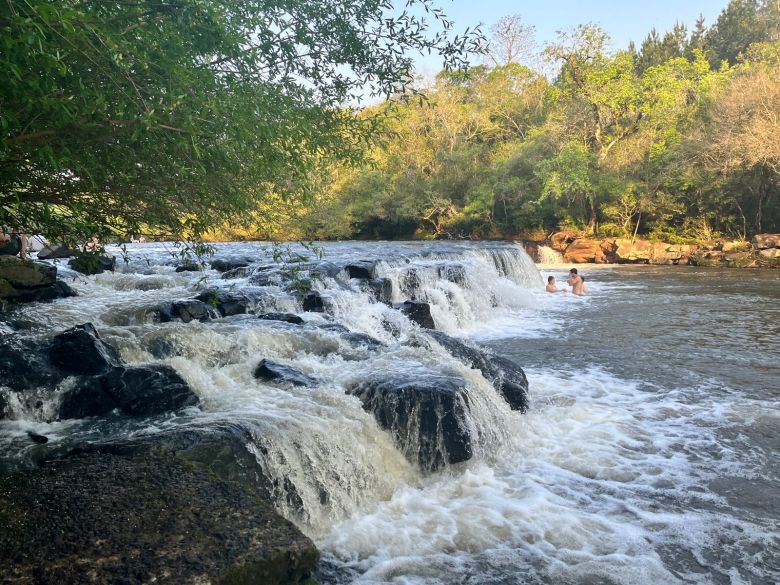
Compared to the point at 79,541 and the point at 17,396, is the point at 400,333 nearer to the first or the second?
the point at 17,396

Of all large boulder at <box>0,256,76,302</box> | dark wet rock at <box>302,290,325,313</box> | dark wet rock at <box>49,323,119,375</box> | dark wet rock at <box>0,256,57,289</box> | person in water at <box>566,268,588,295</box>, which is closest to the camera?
dark wet rock at <box>49,323,119,375</box>

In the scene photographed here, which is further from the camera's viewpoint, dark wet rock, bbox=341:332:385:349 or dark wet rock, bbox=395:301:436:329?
dark wet rock, bbox=395:301:436:329

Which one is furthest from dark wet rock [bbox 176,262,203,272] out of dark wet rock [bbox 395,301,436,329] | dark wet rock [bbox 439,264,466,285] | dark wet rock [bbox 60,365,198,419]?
dark wet rock [bbox 60,365,198,419]

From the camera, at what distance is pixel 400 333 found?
1044cm

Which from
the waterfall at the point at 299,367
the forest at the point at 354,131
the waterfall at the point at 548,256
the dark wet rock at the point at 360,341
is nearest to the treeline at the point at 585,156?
the forest at the point at 354,131

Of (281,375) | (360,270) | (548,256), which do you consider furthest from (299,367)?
(548,256)

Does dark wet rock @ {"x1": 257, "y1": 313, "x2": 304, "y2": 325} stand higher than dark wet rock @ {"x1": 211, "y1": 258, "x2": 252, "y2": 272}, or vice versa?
dark wet rock @ {"x1": 211, "y1": 258, "x2": 252, "y2": 272}

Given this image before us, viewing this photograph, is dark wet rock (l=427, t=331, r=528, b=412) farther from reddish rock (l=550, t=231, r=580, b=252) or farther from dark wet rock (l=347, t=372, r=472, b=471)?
reddish rock (l=550, t=231, r=580, b=252)

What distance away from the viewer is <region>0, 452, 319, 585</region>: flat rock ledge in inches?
110

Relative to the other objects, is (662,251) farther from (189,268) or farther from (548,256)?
(189,268)

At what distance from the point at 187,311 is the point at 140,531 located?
6.22 m

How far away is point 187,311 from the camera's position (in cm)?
895

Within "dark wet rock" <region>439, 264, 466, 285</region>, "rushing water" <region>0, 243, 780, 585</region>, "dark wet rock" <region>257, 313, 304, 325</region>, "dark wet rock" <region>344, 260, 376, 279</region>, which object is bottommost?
"rushing water" <region>0, 243, 780, 585</region>

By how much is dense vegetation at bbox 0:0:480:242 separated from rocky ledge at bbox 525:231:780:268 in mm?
20712
